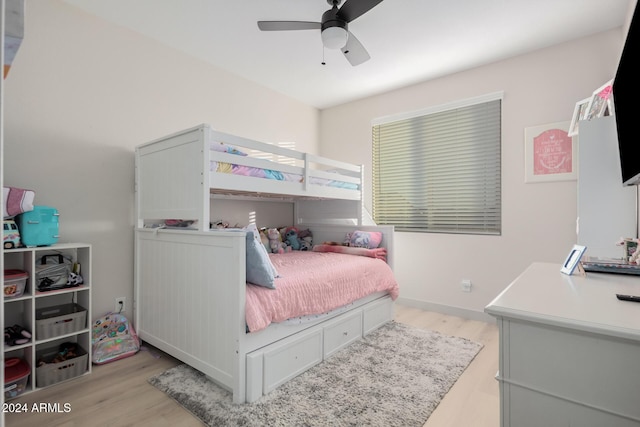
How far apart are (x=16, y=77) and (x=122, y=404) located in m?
2.16

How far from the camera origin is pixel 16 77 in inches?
81.2

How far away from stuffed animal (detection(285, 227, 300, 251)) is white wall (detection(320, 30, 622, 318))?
119 centimetres

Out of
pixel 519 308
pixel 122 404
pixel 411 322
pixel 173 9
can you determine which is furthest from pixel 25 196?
pixel 411 322

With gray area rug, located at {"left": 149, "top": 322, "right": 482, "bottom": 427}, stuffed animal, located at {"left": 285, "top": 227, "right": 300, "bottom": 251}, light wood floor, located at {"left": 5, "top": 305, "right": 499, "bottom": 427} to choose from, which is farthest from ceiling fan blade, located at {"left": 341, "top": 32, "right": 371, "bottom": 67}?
light wood floor, located at {"left": 5, "top": 305, "right": 499, "bottom": 427}

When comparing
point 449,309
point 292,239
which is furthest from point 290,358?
point 449,309

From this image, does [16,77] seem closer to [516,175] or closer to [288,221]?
[288,221]

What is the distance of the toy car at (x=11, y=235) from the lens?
1.81 metres

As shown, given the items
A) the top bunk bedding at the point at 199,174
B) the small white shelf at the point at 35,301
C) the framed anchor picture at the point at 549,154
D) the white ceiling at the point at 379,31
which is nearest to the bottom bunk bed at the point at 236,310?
the top bunk bedding at the point at 199,174

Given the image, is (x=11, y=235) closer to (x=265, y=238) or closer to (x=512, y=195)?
(x=265, y=238)

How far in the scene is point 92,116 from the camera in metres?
2.38

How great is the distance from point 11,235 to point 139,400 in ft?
3.95

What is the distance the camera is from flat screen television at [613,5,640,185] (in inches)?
50.4

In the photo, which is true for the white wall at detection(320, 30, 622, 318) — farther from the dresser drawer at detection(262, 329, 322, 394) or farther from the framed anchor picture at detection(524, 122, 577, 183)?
the dresser drawer at detection(262, 329, 322, 394)

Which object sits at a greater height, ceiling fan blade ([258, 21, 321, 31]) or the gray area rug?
ceiling fan blade ([258, 21, 321, 31])
